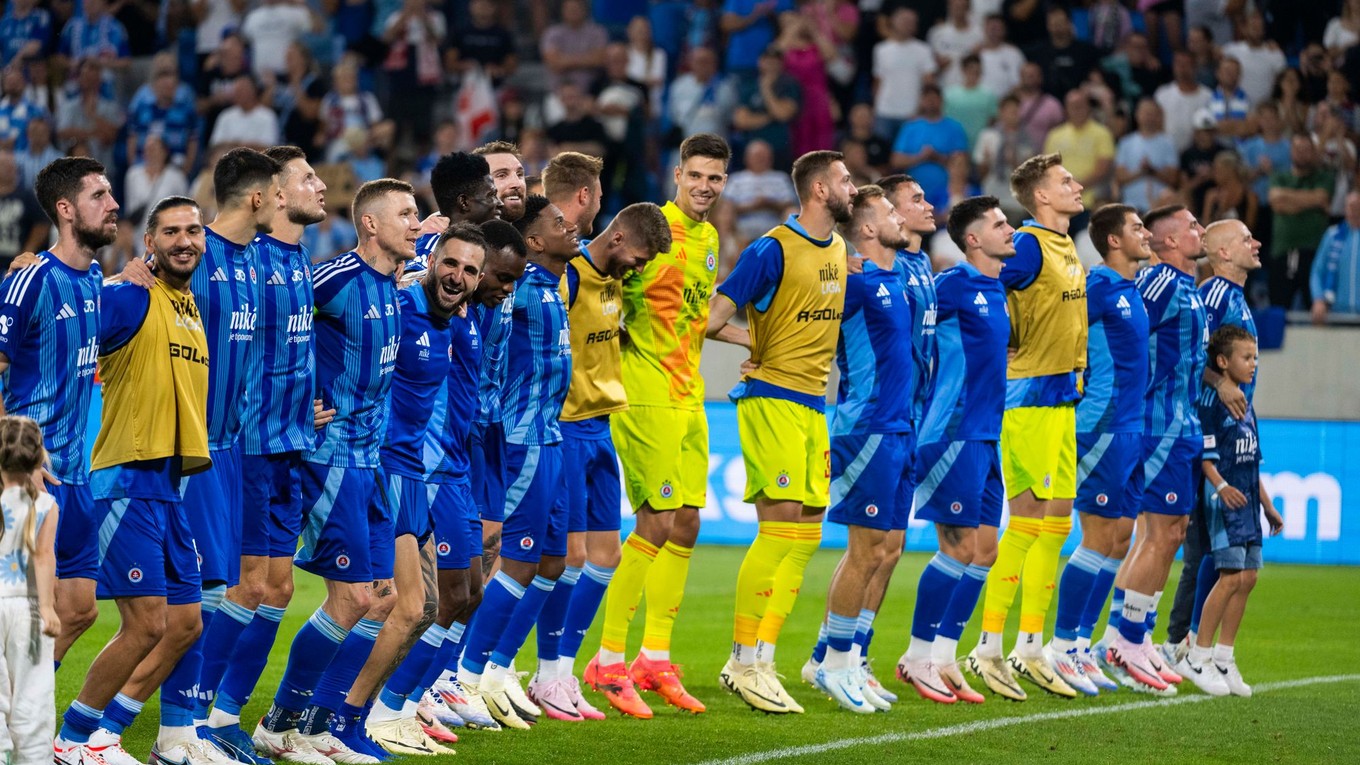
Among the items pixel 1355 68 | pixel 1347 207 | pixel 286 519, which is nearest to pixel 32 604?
pixel 286 519

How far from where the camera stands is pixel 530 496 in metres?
8.48

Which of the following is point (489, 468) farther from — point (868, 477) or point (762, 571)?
point (868, 477)

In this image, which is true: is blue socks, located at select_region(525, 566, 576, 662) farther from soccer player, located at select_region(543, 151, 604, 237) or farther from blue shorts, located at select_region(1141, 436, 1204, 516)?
blue shorts, located at select_region(1141, 436, 1204, 516)

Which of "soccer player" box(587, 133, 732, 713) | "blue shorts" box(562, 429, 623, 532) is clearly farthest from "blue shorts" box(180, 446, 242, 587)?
"soccer player" box(587, 133, 732, 713)

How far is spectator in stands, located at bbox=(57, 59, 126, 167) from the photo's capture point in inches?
837

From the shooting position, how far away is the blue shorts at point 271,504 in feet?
23.9

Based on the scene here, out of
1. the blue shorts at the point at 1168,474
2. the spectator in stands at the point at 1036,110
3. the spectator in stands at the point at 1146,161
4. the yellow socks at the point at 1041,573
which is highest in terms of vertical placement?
the spectator in stands at the point at 1036,110

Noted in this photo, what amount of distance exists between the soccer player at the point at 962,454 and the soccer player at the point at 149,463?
445cm

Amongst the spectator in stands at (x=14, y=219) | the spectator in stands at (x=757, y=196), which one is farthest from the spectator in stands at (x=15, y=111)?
the spectator in stands at (x=757, y=196)

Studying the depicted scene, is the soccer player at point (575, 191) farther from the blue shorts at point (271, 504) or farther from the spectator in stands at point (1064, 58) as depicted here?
the spectator in stands at point (1064, 58)

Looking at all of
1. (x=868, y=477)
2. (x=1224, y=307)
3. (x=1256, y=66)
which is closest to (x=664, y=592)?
(x=868, y=477)

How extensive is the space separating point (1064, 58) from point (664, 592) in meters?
11.3

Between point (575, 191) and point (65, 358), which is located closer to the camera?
point (65, 358)

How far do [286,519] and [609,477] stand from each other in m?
2.11
